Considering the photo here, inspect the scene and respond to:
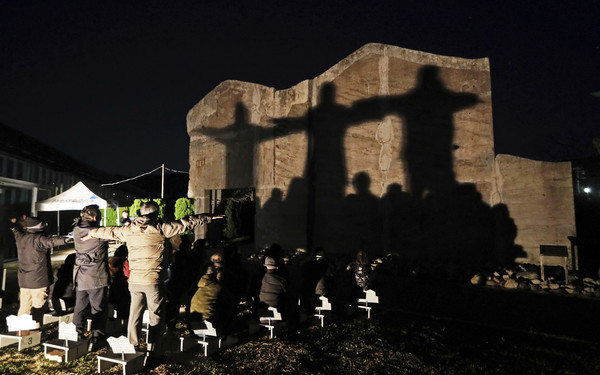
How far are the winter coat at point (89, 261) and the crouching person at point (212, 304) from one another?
1312 millimetres

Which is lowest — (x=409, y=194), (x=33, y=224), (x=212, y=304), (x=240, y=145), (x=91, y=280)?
(x=212, y=304)

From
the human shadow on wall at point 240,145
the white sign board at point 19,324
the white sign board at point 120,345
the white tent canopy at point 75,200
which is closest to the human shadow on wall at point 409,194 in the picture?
the human shadow on wall at point 240,145

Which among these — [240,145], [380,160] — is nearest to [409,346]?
[380,160]

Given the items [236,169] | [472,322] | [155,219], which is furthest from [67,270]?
[236,169]

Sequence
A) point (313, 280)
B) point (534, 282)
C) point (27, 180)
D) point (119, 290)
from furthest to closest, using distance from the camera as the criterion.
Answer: point (27, 180) → point (534, 282) → point (313, 280) → point (119, 290)

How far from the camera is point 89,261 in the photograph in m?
4.86

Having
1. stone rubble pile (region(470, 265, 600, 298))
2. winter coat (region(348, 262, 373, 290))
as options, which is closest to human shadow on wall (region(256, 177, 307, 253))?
stone rubble pile (region(470, 265, 600, 298))

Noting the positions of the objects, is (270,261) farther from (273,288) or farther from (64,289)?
(64,289)

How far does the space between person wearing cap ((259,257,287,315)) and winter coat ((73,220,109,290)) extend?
7.37 ft

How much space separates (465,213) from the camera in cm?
1027

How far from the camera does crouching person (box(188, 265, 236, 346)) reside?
475cm

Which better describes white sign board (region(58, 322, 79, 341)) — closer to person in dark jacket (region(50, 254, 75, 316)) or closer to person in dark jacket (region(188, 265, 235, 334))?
person in dark jacket (region(188, 265, 235, 334))

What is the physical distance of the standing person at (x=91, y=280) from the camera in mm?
4824

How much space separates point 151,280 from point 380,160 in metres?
8.59
